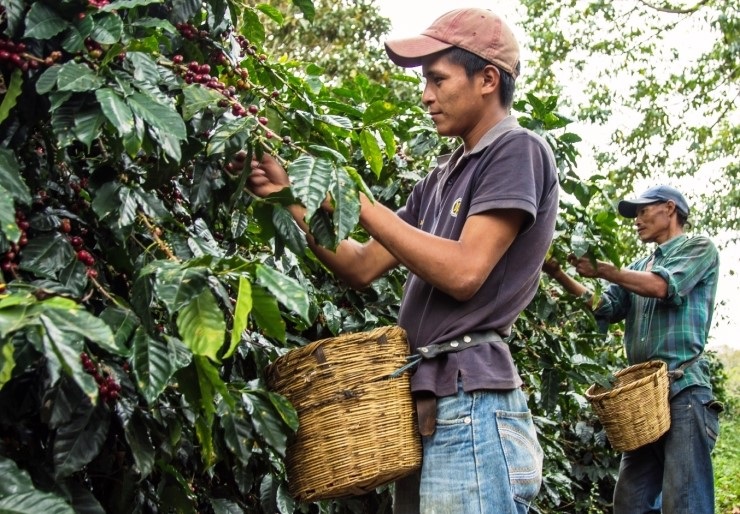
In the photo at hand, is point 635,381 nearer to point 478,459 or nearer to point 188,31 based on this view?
point 478,459

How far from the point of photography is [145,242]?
2.20 m

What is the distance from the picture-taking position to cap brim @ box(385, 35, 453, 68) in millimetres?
2404

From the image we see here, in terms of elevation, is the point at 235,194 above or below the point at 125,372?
above

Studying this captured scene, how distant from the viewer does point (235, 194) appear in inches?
83.0

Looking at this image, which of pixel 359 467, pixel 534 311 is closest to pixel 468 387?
pixel 359 467

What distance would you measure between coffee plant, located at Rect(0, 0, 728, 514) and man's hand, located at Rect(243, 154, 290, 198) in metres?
0.03

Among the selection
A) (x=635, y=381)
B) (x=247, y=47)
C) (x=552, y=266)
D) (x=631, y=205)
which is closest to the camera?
(x=247, y=47)

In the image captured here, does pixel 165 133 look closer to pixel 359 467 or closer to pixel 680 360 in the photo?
pixel 359 467

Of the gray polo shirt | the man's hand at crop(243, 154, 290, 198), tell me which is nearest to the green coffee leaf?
the man's hand at crop(243, 154, 290, 198)

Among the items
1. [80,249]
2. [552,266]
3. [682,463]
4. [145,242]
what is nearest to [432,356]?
[145,242]

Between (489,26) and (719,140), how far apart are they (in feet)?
38.2

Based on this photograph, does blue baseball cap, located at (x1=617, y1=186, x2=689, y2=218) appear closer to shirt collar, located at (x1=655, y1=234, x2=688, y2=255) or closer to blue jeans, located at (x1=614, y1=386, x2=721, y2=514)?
shirt collar, located at (x1=655, y1=234, x2=688, y2=255)

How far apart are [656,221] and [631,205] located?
0.16 metres

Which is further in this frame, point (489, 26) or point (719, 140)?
point (719, 140)
